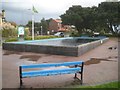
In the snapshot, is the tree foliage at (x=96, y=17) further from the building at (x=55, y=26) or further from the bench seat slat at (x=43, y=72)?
the bench seat slat at (x=43, y=72)

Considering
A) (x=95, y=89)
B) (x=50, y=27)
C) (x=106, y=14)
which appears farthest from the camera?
(x=50, y=27)

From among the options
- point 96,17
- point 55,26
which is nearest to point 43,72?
point 96,17

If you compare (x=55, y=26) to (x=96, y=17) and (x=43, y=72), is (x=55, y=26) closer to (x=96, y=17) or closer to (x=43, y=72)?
(x=96, y=17)

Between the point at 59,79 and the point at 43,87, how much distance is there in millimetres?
1158

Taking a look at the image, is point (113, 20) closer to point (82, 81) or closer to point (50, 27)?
point (82, 81)

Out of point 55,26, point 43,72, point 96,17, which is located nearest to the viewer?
point 43,72

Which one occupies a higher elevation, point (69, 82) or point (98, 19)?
point (98, 19)

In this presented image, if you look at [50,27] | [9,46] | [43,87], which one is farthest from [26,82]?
A: [50,27]

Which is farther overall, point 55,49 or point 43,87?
point 55,49

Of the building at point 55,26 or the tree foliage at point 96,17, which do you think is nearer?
the tree foliage at point 96,17

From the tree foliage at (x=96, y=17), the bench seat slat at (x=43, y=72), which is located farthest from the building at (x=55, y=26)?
the bench seat slat at (x=43, y=72)

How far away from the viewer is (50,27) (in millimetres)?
101938

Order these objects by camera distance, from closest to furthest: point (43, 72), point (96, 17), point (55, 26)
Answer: point (43, 72)
point (96, 17)
point (55, 26)

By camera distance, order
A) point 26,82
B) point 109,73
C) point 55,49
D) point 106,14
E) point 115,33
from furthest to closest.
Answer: point 115,33
point 106,14
point 55,49
point 109,73
point 26,82
